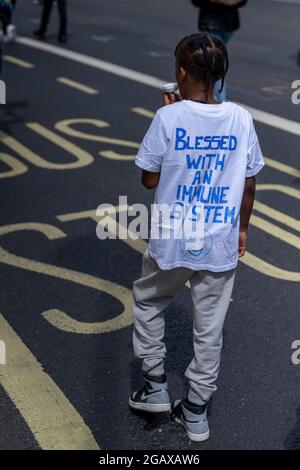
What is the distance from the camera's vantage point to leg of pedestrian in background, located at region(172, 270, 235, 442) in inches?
115

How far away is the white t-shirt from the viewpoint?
2.72m

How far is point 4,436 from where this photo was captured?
3.09m

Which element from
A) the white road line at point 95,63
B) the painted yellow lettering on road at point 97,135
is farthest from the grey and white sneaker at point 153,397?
the white road line at point 95,63

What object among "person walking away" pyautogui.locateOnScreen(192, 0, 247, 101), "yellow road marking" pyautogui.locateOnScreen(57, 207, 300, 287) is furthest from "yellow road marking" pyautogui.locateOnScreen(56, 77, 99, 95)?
"yellow road marking" pyautogui.locateOnScreen(57, 207, 300, 287)

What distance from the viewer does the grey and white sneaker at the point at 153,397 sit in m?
3.16

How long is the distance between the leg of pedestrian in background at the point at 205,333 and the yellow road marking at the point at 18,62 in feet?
27.9

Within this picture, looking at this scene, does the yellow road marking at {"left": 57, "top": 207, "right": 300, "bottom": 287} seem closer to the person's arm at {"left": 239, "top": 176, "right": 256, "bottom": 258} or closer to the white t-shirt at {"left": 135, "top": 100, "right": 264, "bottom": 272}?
the person's arm at {"left": 239, "top": 176, "right": 256, "bottom": 258}

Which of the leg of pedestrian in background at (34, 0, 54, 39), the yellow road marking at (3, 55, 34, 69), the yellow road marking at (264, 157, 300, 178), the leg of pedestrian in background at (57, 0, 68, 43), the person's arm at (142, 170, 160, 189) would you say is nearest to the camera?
the person's arm at (142, 170, 160, 189)

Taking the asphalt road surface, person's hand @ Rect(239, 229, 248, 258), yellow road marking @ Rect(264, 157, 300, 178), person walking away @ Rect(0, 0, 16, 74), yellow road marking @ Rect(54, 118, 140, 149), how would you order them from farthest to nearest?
person walking away @ Rect(0, 0, 16, 74)
yellow road marking @ Rect(54, 118, 140, 149)
yellow road marking @ Rect(264, 157, 300, 178)
the asphalt road surface
person's hand @ Rect(239, 229, 248, 258)

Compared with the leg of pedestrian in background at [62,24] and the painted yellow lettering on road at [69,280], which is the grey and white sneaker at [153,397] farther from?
the leg of pedestrian in background at [62,24]

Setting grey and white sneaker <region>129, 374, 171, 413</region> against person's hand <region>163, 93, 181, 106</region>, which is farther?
grey and white sneaker <region>129, 374, 171, 413</region>

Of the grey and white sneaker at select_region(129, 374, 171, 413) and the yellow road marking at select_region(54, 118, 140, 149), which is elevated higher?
the grey and white sneaker at select_region(129, 374, 171, 413)

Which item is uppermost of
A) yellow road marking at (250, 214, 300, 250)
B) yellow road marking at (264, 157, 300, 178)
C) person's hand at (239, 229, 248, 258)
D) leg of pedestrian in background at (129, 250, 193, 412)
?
person's hand at (239, 229, 248, 258)
